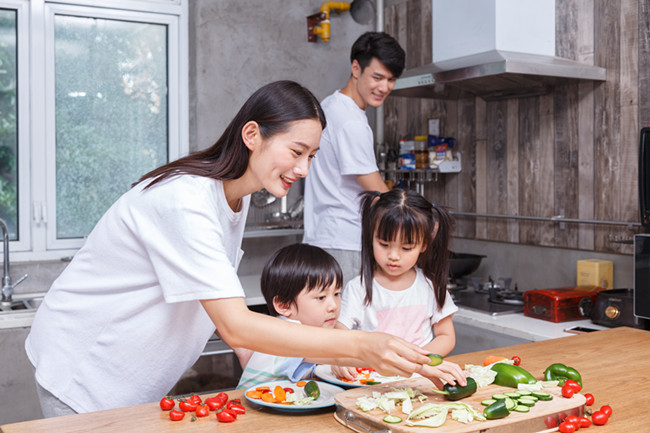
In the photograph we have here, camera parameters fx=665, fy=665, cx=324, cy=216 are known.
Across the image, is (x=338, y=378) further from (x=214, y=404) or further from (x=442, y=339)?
(x=442, y=339)

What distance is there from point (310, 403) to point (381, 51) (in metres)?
1.51

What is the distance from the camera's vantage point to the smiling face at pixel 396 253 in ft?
6.14

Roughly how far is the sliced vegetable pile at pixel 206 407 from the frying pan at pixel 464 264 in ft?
6.25

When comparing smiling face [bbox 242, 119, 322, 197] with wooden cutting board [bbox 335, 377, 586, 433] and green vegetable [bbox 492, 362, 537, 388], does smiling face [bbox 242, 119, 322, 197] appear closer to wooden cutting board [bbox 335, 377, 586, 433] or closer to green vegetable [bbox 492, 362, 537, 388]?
wooden cutting board [bbox 335, 377, 586, 433]

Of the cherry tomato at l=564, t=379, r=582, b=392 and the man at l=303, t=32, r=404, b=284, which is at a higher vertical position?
the man at l=303, t=32, r=404, b=284

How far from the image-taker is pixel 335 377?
4.78ft

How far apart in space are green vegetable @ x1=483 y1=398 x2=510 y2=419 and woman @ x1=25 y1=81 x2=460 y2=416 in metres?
0.13

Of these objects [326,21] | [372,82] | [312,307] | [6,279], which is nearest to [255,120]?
[312,307]

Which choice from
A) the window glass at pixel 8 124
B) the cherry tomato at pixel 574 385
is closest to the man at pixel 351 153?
the cherry tomato at pixel 574 385

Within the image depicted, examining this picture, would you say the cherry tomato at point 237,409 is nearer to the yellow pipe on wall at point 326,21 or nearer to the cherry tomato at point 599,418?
the cherry tomato at point 599,418

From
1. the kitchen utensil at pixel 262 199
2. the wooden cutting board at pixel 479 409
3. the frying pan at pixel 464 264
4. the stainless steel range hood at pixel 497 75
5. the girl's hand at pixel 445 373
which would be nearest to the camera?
the wooden cutting board at pixel 479 409

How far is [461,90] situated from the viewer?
10.1 feet

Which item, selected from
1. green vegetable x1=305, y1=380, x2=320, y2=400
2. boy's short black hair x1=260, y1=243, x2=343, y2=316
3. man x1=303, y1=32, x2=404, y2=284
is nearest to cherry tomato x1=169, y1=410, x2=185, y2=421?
green vegetable x1=305, y1=380, x2=320, y2=400

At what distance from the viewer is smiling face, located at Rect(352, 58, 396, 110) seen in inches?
95.5
